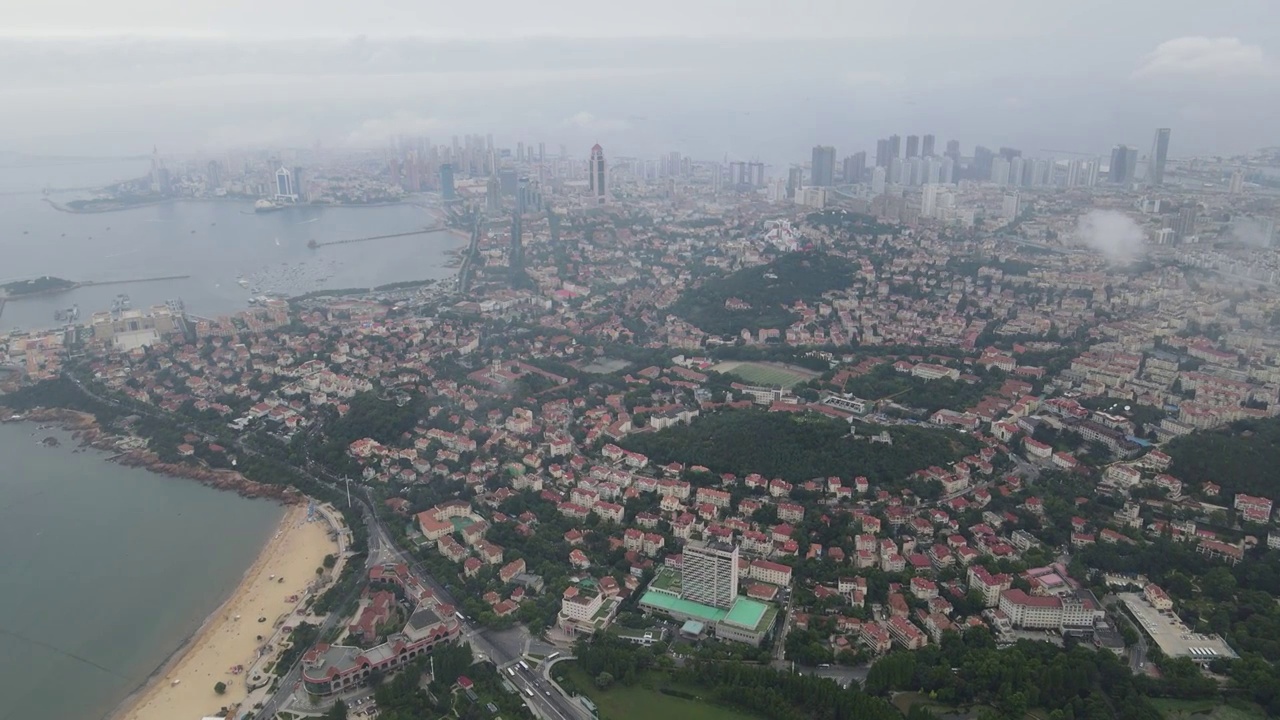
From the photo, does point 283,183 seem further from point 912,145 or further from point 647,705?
point 647,705

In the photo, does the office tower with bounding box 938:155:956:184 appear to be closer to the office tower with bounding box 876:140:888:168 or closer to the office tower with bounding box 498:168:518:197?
the office tower with bounding box 876:140:888:168

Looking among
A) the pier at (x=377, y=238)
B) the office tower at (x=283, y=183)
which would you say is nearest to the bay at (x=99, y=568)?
the pier at (x=377, y=238)

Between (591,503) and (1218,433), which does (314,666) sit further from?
(1218,433)

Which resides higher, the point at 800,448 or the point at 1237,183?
the point at 1237,183

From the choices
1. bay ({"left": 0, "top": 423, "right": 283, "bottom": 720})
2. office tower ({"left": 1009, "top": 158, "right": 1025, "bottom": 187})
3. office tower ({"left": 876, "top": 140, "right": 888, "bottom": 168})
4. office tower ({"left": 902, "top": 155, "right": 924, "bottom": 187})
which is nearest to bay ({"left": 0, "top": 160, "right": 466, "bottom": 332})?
bay ({"left": 0, "top": 423, "right": 283, "bottom": 720})

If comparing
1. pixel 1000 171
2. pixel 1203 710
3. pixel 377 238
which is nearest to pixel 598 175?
pixel 377 238

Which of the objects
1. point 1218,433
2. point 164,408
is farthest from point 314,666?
point 1218,433

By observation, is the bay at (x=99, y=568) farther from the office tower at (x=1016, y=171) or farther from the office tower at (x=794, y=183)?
the office tower at (x=1016, y=171)
